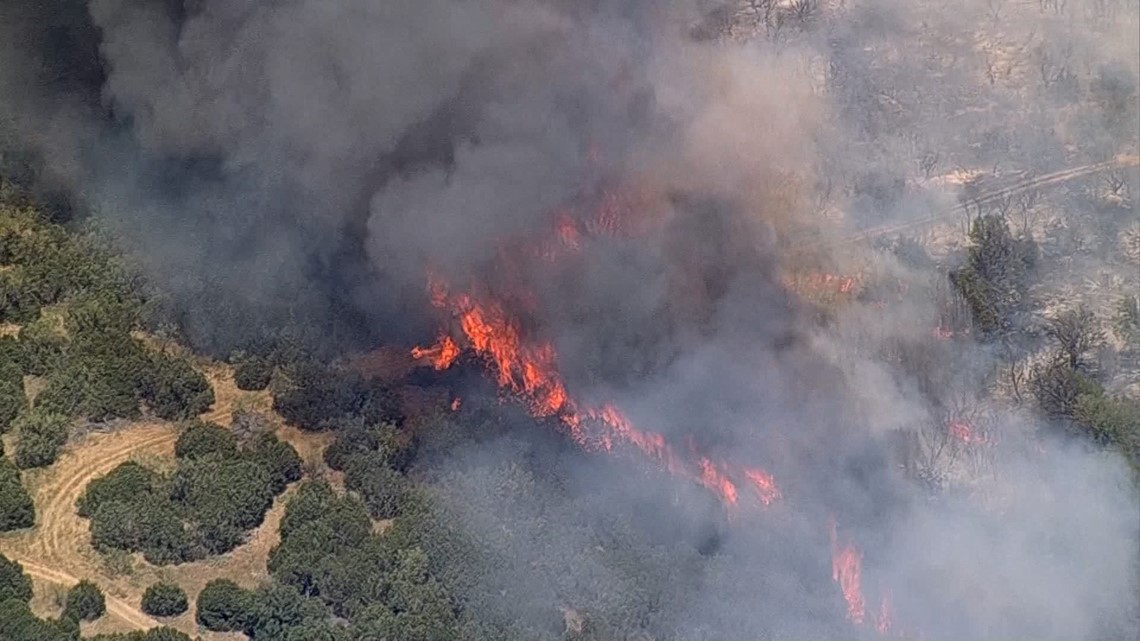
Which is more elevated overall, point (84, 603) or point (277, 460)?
point (84, 603)

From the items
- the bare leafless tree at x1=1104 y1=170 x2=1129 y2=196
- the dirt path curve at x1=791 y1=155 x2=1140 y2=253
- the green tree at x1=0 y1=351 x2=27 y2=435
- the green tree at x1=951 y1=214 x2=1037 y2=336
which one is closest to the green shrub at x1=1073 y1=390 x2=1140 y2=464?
the green tree at x1=951 y1=214 x2=1037 y2=336

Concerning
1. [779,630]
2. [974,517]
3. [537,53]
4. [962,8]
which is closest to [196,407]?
[537,53]

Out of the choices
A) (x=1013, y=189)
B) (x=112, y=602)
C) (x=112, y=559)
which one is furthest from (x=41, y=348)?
(x=1013, y=189)

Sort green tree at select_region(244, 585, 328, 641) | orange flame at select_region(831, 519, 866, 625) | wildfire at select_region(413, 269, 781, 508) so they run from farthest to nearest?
wildfire at select_region(413, 269, 781, 508) < orange flame at select_region(831, 519, 866, 625) < green tree at select_region(244, 585, 328, 641)

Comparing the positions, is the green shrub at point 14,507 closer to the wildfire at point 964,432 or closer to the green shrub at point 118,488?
the green shrub at point 118,488

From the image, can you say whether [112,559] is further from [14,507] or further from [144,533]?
[14,507]

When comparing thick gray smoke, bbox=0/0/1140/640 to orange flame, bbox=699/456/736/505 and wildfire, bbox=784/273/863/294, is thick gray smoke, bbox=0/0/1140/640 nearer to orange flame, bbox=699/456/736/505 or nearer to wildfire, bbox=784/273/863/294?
orange flame, bbox=699/456/736/505

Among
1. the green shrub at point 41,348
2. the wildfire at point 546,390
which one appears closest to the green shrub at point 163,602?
the wildfire at point 546,390
